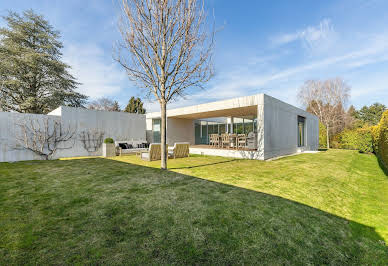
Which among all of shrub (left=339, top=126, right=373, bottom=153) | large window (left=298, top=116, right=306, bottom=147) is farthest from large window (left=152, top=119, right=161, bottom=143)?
shrub (left=339, top=126, right=373, bottom=153)

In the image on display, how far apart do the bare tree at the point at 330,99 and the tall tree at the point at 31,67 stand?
28559 millimetres

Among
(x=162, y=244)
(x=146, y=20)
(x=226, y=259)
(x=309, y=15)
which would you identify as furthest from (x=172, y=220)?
(x=309, y=15)

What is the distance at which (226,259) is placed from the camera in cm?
165

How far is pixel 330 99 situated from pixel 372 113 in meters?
15.5

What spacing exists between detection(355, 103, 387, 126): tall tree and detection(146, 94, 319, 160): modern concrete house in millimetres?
21286

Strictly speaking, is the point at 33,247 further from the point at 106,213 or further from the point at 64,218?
the point at 106,213

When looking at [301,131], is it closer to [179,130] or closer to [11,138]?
[179,130]

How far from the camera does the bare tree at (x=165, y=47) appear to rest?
17.4 feet

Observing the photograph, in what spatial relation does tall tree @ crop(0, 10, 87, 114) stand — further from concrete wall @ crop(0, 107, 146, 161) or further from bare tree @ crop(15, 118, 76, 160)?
bare tree @ crop(15, 118, 76, 160)

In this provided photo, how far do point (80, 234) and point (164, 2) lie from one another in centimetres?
623

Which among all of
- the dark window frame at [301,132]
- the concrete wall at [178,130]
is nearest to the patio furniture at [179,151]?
the concrete wall at [178,130]

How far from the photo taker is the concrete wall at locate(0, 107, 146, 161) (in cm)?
832

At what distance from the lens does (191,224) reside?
89.7 inches

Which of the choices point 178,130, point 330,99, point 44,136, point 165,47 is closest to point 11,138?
point 44,136
